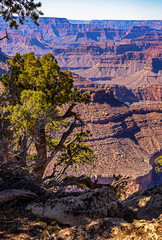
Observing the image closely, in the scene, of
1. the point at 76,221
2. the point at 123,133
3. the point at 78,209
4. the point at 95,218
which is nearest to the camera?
the point at 76,221

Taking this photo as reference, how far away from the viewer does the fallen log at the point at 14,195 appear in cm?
686

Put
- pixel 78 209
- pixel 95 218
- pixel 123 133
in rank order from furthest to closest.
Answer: pixel 123 133 < pixel 78 209 < pixel 95 218

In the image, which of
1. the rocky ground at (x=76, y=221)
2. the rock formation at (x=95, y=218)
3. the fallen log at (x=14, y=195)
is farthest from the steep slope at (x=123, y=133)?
the fallen log at (x=14, y=195)

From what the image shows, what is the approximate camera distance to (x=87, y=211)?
6.98 m

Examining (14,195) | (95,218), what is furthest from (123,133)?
(14,195)

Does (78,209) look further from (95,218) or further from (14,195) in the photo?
(14,195)

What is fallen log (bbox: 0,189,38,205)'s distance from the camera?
6855 millimetres

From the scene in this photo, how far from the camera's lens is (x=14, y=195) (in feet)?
23.3

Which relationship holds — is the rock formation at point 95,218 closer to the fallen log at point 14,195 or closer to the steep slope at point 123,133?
the fallen log at point 14,195

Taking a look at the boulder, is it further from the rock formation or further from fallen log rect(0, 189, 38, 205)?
fallen log rect(0, 189, 38, 205)

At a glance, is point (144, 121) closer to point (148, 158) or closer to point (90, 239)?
point (148, 158)

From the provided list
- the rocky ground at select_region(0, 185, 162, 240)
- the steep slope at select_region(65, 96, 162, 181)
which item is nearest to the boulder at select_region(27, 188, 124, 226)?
the rocky ground at select_region(0, 185, 162, 240)

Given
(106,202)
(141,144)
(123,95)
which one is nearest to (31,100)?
(106,202)

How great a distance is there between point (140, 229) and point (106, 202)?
2509 millimetres
